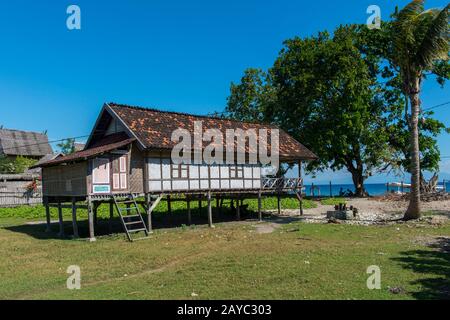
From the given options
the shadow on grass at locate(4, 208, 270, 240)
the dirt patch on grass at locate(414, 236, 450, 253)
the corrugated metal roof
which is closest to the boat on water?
the shadow on grass at locate(4, 208, 270, 240)

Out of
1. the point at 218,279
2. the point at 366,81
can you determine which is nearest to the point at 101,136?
the point at 218,279

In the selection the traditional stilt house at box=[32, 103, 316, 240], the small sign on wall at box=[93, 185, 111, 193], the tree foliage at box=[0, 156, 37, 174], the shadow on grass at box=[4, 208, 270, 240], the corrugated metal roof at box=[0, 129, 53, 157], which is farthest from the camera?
the corrugated metal roof at box=[0, 129, 53, 157]

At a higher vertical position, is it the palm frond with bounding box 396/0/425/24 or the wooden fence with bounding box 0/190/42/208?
the palm frond with bounding box 396/0/425/24

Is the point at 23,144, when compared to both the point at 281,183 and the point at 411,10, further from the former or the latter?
the point at 411,10

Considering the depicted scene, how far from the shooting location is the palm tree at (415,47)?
18828 millimetres

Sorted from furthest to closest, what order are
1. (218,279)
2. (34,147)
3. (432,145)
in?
(34,147) → (432,145) → (218,279)

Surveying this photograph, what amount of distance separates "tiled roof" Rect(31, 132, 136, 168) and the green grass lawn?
359 cm

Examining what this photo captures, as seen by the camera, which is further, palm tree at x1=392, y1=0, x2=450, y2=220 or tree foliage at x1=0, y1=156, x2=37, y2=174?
tree foliage at x1=0, y1=156, x2=37, y2=174

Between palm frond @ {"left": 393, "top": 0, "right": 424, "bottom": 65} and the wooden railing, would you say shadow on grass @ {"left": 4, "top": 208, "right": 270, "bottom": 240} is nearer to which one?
the wooden railing

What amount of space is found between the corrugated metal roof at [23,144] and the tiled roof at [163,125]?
33.3 m

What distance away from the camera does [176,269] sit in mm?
10859

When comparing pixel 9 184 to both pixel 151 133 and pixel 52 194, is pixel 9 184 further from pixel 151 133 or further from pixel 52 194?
pixel 151 133

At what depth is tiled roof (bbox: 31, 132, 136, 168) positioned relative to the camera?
1677 cm
